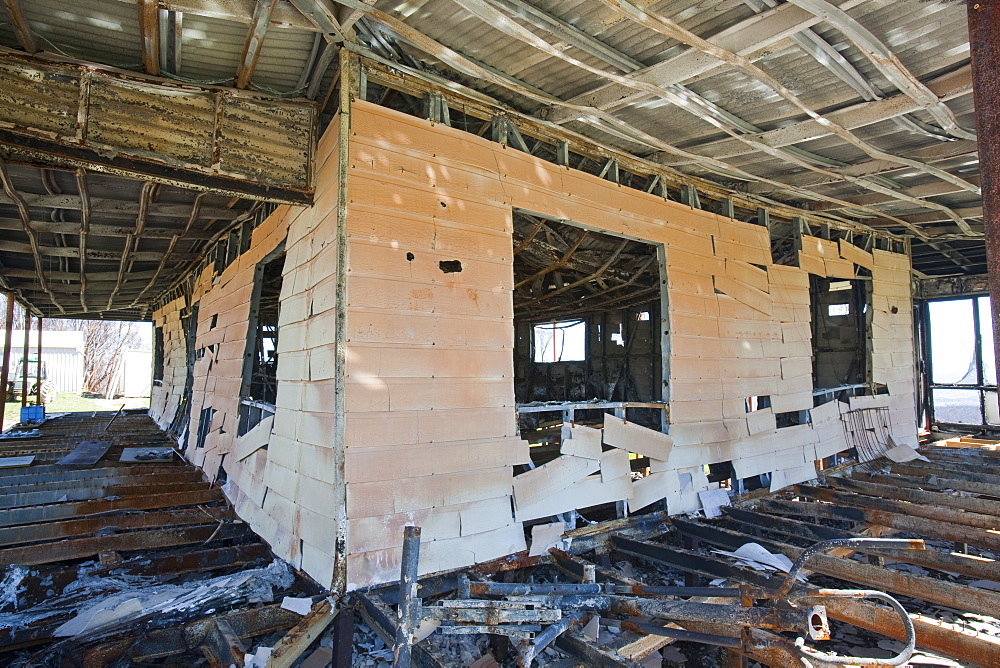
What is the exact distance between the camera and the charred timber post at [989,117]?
191cm

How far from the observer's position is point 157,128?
389cm

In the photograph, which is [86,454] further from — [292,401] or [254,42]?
[254,42]

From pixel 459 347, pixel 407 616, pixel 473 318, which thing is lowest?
pixel 407 616

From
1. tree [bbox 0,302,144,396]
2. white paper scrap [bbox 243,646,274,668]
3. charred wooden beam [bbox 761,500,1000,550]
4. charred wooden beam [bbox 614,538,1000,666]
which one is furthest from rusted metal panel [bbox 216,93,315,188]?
tree [bbox 0,302,144,396]

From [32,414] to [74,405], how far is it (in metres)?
12.1

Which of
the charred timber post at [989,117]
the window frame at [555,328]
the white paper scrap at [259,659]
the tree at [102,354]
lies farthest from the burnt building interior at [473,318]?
the tree at [102,354]

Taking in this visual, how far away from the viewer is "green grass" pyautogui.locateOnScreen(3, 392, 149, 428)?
64.4 feet

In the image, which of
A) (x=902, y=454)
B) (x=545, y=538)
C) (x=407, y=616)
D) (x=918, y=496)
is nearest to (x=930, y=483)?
(x=918, y=496)

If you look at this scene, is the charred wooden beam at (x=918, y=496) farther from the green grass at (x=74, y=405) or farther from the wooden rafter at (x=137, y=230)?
the green grass at (x=74, y=405)

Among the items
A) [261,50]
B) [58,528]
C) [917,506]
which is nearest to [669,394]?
[917,506]

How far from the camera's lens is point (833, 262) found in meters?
8.47

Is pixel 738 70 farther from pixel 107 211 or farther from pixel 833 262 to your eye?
pixel 107 211

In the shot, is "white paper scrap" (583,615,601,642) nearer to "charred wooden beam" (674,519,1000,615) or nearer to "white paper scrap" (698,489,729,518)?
"charred wooden beam" (674,519,1000,615)

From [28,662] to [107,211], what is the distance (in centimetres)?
519
